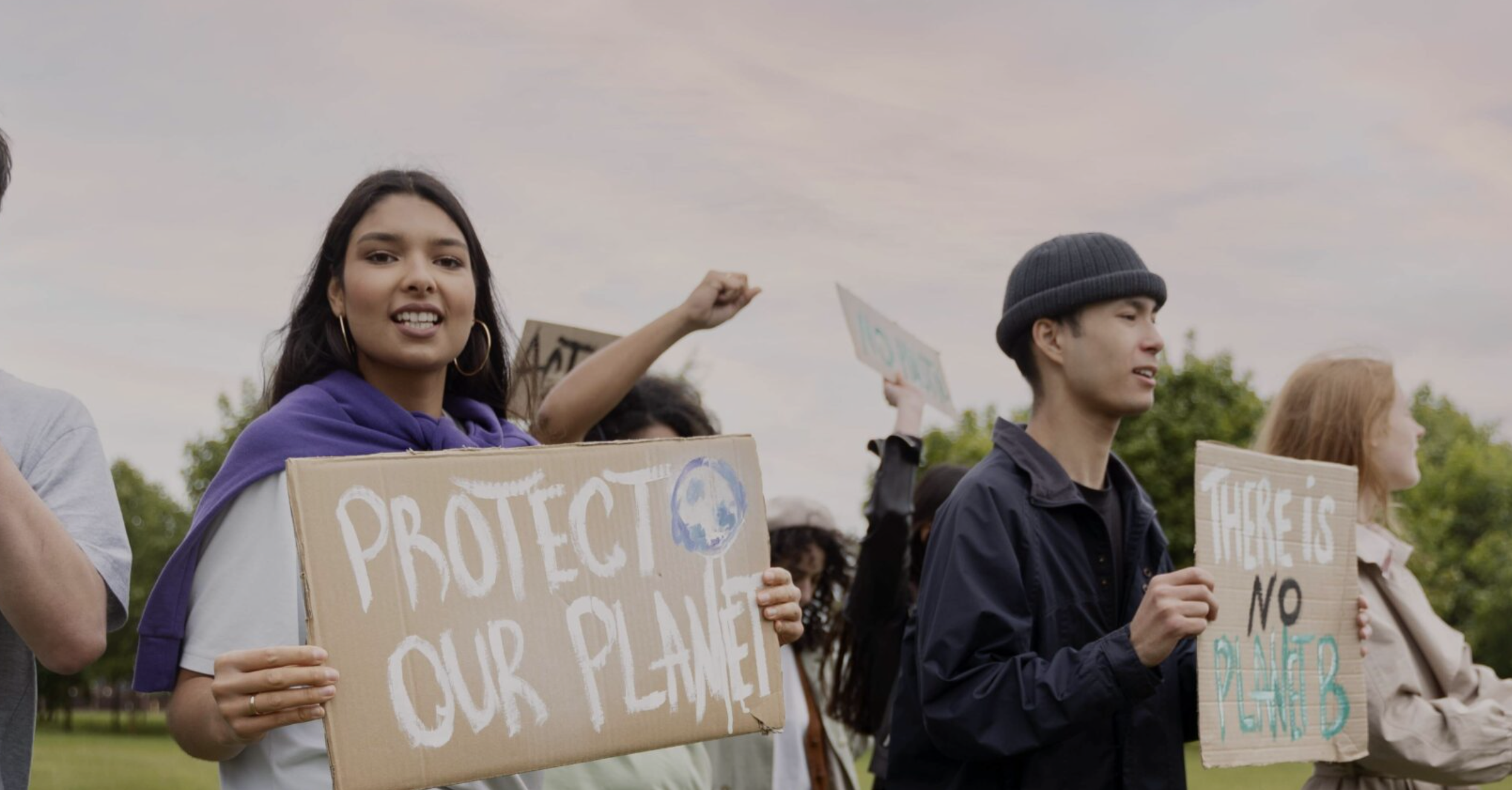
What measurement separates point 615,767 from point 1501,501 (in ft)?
216

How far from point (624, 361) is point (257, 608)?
204cm

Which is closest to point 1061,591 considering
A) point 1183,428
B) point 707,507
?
point 707,507

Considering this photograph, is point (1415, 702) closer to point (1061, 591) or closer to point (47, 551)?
point (1061, 591)

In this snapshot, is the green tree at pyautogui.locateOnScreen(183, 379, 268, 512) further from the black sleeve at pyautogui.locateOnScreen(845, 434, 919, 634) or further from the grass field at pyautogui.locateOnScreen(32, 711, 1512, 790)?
the black sleeve at pyautogui.locateOnScreen(845, 434, 919, 634)

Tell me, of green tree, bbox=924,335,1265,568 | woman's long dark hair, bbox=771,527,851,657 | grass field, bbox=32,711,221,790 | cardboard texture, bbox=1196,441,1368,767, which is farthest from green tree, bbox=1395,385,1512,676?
cardboard texture, bbox=1196,441,1368,767

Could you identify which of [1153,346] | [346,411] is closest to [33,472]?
[346,411]

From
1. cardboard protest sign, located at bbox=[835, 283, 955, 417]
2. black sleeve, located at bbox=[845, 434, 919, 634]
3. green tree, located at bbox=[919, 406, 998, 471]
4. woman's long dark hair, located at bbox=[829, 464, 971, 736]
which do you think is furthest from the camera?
green tree, located at bbox=[919, 406, 998, 471]

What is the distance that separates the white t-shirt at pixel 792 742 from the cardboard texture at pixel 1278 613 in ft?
5.73

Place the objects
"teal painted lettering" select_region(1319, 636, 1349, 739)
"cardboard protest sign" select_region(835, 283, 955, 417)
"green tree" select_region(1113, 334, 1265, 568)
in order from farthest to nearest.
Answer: "green tree" select_region(1113, 334, 1265, 568) → "cardboard protest sign" select_region(835, 283, 955, 417) → "teal painted lettering" select_region(1319, 636, 1349, 739)

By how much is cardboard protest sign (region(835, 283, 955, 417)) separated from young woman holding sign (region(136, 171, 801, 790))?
2.75 metres

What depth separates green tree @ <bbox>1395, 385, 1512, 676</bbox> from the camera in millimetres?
55938

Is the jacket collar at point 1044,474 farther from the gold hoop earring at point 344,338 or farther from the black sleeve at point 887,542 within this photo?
the gold hoop earring at point 344,338

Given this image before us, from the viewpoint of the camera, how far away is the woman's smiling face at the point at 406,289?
3.18 metres

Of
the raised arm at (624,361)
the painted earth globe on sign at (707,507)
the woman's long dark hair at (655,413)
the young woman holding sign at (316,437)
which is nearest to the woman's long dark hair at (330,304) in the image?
the young woman holding sign at (316,437)
